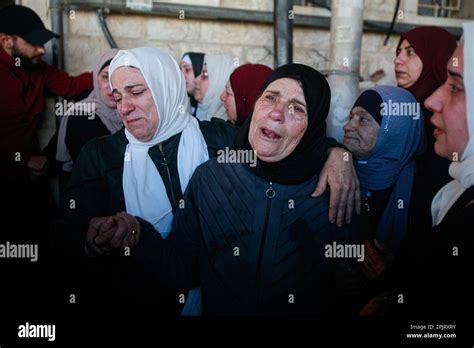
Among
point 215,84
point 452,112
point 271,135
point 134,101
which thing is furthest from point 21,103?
point 452,112

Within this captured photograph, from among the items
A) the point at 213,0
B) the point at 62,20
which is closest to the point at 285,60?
the point at 213,0

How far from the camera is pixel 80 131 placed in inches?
109

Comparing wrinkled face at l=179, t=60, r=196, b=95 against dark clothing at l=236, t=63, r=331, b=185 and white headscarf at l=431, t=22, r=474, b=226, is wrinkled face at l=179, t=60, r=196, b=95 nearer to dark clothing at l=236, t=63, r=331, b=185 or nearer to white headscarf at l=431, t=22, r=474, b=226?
dark clothing at l=236, t=63, r=331, b=185

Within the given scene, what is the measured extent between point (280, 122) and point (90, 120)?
1324mm

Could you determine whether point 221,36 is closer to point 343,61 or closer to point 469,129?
point 343,61

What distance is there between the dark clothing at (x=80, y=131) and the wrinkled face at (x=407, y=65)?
1690 mm

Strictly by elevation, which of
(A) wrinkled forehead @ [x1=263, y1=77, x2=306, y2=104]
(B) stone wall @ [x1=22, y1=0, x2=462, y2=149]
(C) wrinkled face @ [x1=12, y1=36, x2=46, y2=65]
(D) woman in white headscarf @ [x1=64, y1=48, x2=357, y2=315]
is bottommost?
(D) woman in white headscarf @ [x1=64, y1=48, x2=357, y2=315]

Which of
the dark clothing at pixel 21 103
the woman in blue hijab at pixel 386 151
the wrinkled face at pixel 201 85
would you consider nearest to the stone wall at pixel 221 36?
the dark clothing at pixel 21 103

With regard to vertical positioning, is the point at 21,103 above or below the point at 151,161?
above

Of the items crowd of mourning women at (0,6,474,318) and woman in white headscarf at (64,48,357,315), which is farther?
woman in white headscarf at (64,48,357,315)

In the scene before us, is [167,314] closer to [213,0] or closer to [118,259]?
[118,259]

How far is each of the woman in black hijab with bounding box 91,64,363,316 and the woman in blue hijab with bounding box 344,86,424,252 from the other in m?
0.29

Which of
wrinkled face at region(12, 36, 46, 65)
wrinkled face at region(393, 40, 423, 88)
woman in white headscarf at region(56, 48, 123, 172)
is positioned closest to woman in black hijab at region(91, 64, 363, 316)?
woman in white headscarf at region(56, 48, 123, 172)

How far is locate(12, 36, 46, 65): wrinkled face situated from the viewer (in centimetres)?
315
